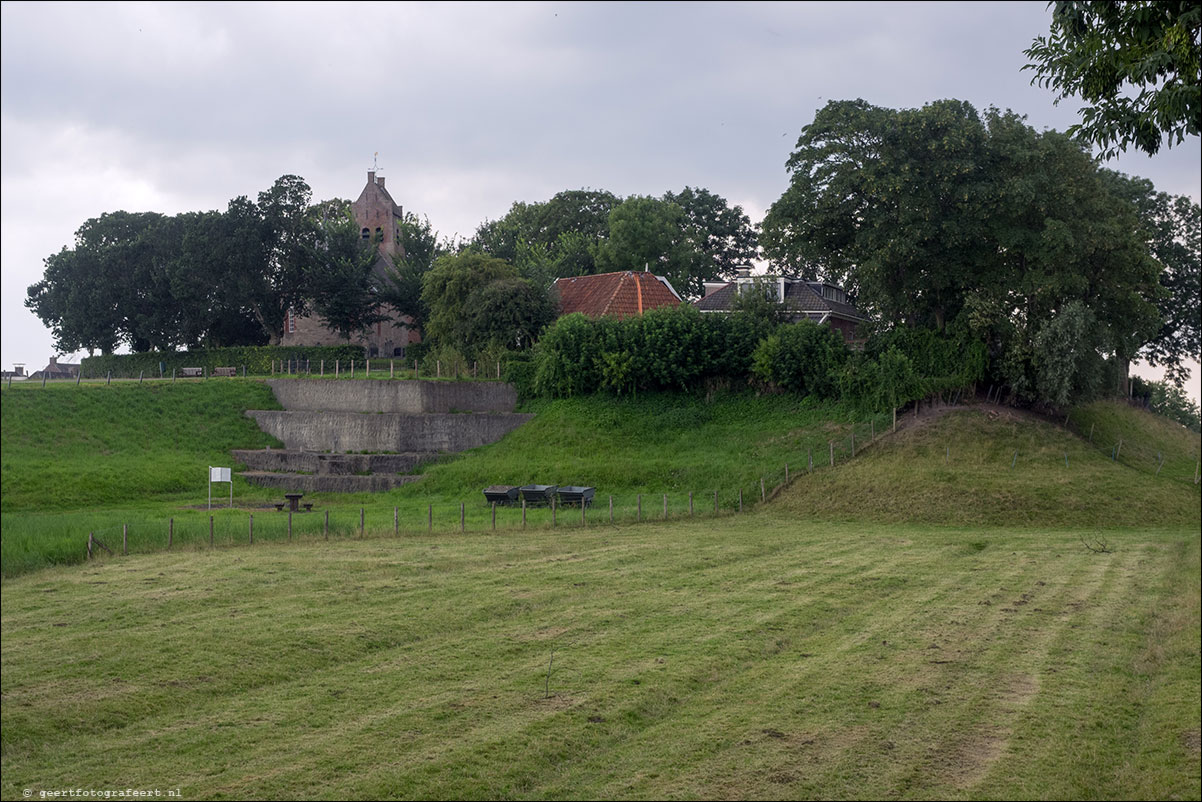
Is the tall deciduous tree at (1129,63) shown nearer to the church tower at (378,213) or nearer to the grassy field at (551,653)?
the grassy field at (551,653)

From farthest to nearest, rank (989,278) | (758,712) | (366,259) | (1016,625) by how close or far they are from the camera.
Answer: (366,259) < (989,278) < (1016,625) < (758,712)

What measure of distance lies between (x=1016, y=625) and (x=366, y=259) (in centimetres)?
4753

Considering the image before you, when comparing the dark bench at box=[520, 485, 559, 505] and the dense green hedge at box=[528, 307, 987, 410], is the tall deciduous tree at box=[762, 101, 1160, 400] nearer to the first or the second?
the dense green hedge at box=[528, 307, 987, 410]

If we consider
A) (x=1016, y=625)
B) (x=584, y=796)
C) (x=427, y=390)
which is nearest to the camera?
(x=584, y=796)

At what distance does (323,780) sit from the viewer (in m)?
9.90

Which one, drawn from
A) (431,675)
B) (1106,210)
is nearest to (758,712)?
(431,675)

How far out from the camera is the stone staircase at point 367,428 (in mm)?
40375

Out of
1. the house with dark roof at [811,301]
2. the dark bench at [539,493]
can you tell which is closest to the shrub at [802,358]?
the house with dark roof at [811,301]

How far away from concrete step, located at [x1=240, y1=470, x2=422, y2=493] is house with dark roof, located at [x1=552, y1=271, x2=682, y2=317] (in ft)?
56.7

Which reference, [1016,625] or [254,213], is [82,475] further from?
[254,213]

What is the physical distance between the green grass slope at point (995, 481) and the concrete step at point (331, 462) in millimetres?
15089

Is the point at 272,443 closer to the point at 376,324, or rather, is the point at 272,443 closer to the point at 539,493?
the point at 539,493

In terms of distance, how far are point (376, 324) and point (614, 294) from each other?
19.8 meters

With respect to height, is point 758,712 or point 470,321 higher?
point 470,321
